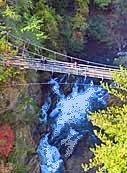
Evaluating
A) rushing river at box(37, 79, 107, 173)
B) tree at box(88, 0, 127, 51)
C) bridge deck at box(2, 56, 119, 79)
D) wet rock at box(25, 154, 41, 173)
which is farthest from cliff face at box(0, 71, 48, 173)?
tree at box(88, 0, 127, 51)

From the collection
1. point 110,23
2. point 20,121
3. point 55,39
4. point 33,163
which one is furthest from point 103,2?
point 33,163

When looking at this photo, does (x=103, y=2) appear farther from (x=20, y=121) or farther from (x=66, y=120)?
(x=20, y=121)

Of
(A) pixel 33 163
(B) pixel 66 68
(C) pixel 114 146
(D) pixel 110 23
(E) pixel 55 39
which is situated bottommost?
(A) pixel 33 163

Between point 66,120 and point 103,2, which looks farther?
point 103,2

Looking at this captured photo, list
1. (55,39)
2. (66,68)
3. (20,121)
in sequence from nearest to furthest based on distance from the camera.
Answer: (20,121)
(66,68)
(55,39)

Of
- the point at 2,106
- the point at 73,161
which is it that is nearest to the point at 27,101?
the point at 2,106

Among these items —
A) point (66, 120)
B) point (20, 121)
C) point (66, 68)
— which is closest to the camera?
point (20, 121)

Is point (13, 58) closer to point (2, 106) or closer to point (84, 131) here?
point (2, 106)

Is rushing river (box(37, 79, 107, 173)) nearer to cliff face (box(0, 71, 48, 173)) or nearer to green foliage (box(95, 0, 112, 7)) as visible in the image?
cliff face (box(0, 71, 48, 173))

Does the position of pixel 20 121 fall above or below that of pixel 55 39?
below
